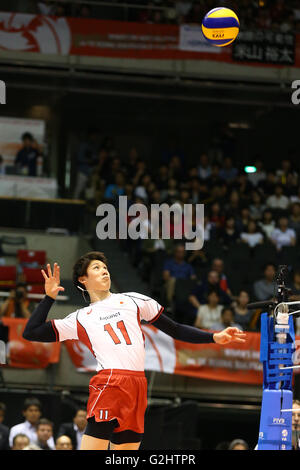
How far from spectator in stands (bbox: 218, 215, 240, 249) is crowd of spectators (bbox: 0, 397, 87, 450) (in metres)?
7.18

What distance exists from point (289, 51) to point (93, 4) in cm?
526

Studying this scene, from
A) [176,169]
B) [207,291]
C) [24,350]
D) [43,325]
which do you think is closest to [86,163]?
[176,169]

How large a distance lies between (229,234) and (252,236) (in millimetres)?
628

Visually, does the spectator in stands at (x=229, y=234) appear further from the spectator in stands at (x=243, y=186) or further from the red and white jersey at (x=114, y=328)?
the red and white jersey at (x=114, y=328)

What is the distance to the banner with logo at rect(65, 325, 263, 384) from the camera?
1599 cm

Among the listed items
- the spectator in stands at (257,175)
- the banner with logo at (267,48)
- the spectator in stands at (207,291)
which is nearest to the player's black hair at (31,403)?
the spectator in stands at (207,291)

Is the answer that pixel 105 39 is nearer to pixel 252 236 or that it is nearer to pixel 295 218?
pixel 252 236

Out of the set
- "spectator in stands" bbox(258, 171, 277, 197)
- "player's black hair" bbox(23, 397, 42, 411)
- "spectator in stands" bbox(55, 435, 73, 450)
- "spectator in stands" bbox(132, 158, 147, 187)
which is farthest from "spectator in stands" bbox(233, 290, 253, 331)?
"spectator in stands" bbox(258, 171, 277, 197)

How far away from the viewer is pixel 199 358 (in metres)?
16.3

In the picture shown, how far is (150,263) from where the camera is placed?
1927 cm

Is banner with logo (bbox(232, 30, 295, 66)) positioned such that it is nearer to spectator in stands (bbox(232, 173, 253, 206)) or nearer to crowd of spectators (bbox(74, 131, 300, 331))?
crowd of spectators (bbox(74, 131, 300, 331))
